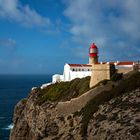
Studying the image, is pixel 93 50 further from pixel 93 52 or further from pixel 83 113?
pixel 83 113

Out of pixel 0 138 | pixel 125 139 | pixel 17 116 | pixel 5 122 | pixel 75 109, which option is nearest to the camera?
pixel 125 139

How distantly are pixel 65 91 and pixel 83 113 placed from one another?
15299 millimetres

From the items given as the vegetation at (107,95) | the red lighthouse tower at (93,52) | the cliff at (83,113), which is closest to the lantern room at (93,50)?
the red lighthouse tower at (93,52)

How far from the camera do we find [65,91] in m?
58.6

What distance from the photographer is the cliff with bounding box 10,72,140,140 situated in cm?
3378

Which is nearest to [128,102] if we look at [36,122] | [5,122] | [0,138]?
[36,122]

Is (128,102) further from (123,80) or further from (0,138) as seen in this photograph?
(0,138)

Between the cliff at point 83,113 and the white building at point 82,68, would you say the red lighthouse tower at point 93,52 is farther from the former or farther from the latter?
the cliff at point 83,113

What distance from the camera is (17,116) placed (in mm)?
67250

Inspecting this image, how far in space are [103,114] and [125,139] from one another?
8.27 meters

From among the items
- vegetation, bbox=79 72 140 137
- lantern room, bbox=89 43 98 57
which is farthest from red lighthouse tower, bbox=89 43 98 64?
vegetation, bbox=79 72 140 137

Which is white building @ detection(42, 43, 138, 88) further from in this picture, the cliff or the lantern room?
the cliff

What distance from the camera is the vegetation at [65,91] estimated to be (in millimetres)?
54466

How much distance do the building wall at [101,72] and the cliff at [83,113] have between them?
8.27 feet
